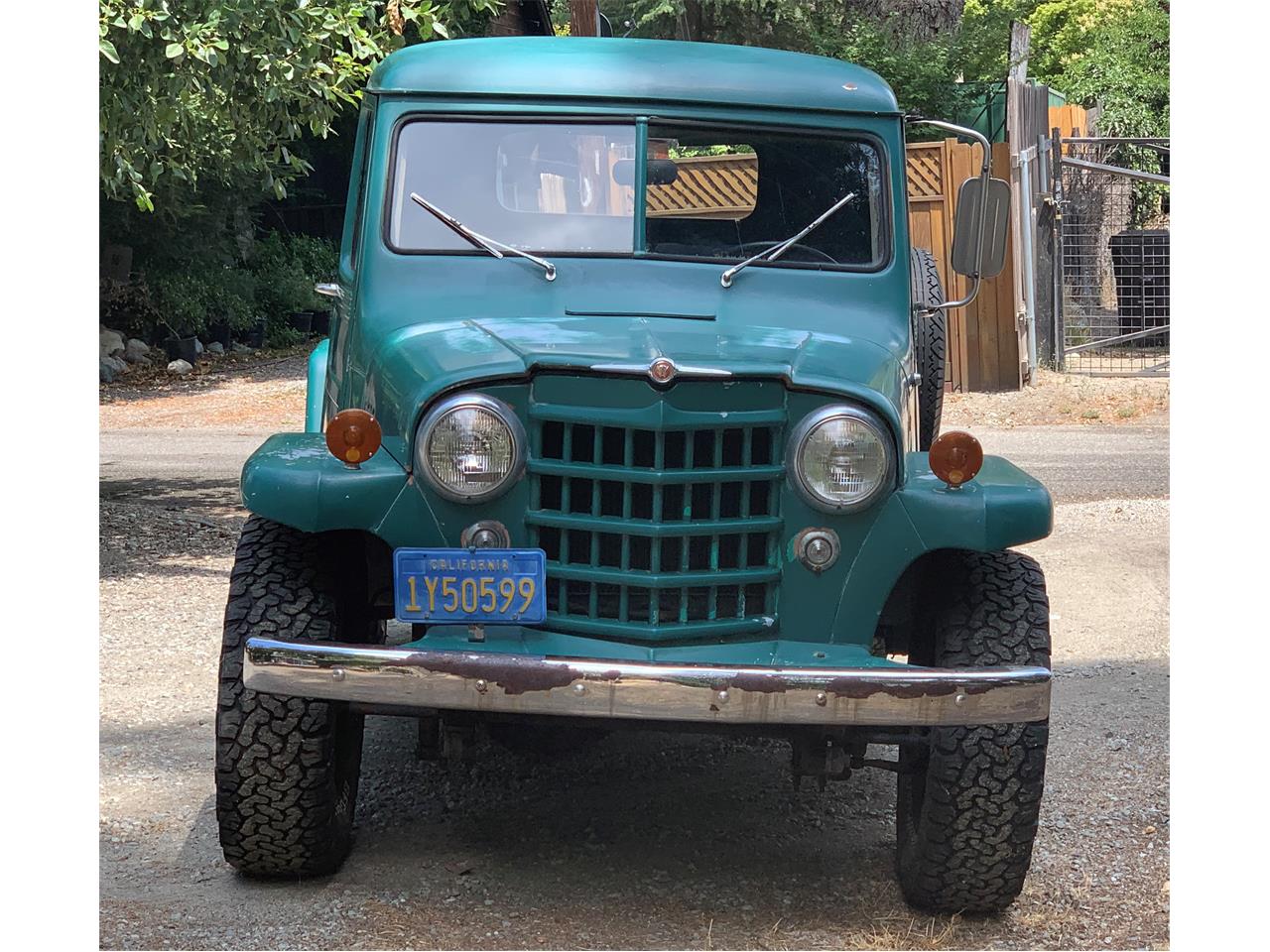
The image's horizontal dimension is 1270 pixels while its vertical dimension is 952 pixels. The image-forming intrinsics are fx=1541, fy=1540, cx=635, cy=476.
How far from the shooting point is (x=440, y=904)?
3.76 metres

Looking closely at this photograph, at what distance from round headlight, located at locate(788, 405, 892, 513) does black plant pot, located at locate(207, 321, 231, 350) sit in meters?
16.7

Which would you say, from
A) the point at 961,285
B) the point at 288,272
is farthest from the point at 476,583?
the point at 288,272

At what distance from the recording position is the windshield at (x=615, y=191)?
4.48 meters

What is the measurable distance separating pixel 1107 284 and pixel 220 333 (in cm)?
1075

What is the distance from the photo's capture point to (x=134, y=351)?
59.4 ft

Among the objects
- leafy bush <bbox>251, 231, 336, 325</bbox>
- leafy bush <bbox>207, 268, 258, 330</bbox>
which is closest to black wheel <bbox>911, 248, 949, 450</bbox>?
leafy bush <bbox>207, 268, 258, 330</bbox>

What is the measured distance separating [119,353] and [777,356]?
15.5m

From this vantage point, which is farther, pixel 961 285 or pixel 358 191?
pixel 961 285

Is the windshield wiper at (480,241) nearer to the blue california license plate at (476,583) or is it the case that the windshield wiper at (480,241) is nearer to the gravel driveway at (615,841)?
the blue california license plate at (476,583)

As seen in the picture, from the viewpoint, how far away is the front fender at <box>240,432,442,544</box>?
12.1ft

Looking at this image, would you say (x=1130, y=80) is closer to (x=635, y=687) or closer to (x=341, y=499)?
(x=341, y=499)

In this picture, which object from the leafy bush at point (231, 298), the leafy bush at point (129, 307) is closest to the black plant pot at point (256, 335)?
the leafy bush at point (231, 298)

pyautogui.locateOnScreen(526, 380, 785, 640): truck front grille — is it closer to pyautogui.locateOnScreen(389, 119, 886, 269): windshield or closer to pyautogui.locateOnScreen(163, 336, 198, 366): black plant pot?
pyautogui.locateOnScreen(389, 119, 886, 269): windshield

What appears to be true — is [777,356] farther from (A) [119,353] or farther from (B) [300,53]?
(A) [119,353]
